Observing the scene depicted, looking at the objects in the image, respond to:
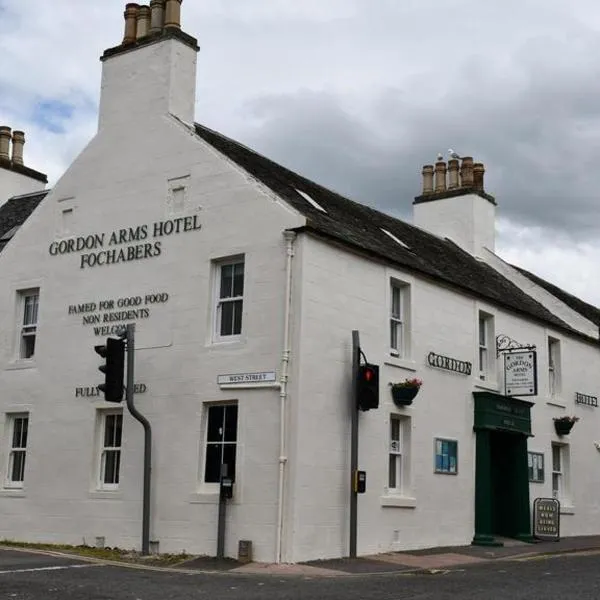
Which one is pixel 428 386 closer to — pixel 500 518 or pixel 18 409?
pixel 500 518

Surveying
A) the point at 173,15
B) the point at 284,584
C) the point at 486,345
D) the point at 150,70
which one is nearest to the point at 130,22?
the point at 173,15

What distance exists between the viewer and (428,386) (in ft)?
63.9

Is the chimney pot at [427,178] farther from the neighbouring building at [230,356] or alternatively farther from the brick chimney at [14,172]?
the brick chimney at [14,172]

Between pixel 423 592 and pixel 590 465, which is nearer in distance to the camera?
pixel 423 592

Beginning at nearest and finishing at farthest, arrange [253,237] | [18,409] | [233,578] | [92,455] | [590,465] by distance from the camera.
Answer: [233,578]
[253,237]
[92,455]
[18,409]
[590,465]

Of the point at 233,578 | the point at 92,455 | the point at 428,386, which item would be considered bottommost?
the point at 233,578

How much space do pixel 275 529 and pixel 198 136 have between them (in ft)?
25.4

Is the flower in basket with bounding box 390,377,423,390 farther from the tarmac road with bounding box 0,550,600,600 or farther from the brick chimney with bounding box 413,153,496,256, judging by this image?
the brick chimney with bounding box 413,153,496,256

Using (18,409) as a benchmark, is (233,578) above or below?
below

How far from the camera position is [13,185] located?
29.3 metres

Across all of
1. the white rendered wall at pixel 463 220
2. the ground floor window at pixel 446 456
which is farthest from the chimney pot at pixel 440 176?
the ground floor window at pixel 446 456

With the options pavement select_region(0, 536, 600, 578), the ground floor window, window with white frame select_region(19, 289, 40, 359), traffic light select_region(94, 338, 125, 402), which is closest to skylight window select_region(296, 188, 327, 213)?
traffic light select_region(94, 338, 125, 402)

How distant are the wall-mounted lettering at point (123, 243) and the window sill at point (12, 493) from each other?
4752 millimetres

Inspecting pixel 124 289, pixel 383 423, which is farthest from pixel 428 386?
pixel 124 289
